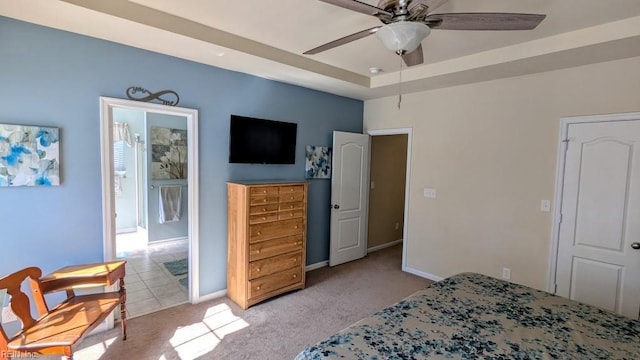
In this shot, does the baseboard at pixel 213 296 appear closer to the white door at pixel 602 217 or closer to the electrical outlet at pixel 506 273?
the electrical outlet at pixel 506 273

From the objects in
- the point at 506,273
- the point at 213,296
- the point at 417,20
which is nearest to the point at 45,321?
the point at 213,296

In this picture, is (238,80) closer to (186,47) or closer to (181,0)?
(186,47)

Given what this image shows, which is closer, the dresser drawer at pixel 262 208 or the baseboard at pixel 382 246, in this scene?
the dresser drawer at pixel 262 208

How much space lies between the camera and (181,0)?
211cm

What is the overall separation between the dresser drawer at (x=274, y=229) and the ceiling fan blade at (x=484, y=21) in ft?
7.71

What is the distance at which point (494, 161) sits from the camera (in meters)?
3.44

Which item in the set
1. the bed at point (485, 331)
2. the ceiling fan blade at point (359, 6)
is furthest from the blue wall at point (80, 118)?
the bed at point (485, 331)

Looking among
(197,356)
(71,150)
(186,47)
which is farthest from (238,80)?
(197,356)

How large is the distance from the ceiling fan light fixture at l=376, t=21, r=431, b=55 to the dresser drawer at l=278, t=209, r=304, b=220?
213cm

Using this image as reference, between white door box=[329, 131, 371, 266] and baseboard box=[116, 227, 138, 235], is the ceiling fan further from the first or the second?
baseboard box=[116, 227, 138, 235]

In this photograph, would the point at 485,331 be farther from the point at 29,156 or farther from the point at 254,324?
the point at 29,156

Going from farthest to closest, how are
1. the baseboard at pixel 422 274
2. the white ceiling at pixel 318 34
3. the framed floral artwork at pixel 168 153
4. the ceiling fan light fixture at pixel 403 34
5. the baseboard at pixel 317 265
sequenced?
the framed floral artwork at pixel 168 153 → the baseboard at pixel 317 265 → the baseboard at pixel 422 274 → the white ceiling at pixel 318 34 → the ceiling fan light fixture at pixel 403 34

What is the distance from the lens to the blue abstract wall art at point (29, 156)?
7.17ft

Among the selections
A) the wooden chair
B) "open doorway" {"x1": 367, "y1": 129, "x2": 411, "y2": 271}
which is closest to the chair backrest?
the wooden chair
